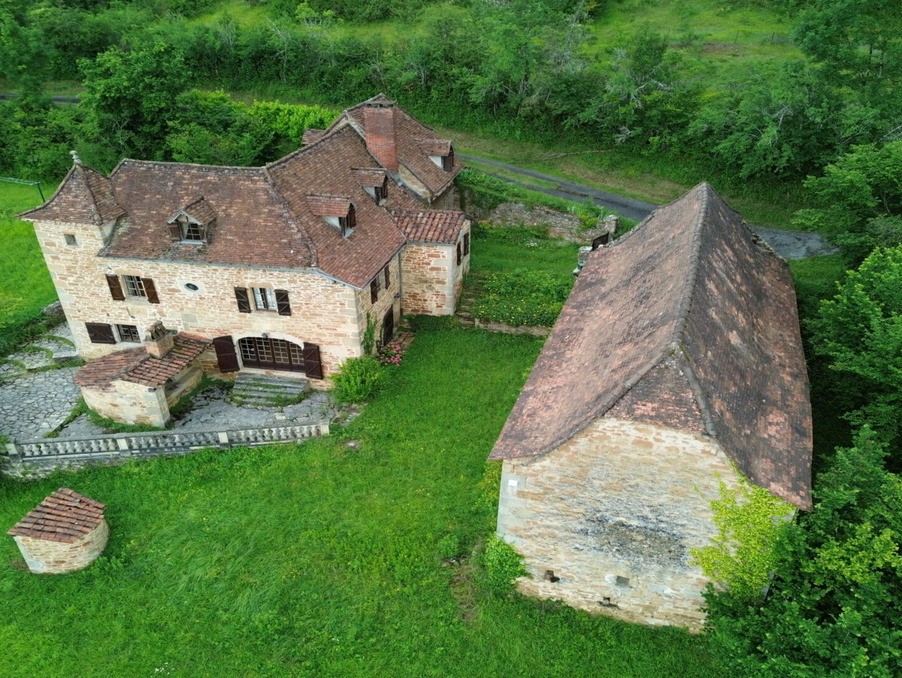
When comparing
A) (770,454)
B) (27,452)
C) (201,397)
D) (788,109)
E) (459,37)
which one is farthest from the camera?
(459,37)

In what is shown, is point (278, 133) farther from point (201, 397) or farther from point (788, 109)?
point (788, 109)

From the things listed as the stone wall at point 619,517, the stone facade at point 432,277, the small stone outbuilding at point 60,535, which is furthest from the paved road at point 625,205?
the small stone outbuilding at point 60,535

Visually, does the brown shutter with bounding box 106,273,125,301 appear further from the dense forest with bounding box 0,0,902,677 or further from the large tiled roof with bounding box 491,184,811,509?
the large tiled roof with bounding box 491,184,811,509

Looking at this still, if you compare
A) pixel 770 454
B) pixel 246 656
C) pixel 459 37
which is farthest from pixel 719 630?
pixel 459 37

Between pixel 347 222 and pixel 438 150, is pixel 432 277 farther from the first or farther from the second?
pixel 438 150

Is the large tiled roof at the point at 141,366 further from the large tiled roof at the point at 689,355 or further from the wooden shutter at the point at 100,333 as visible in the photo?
the large tiled roof at the point at 689,355

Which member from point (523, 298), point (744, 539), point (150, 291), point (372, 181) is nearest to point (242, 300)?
point (150, 291)
